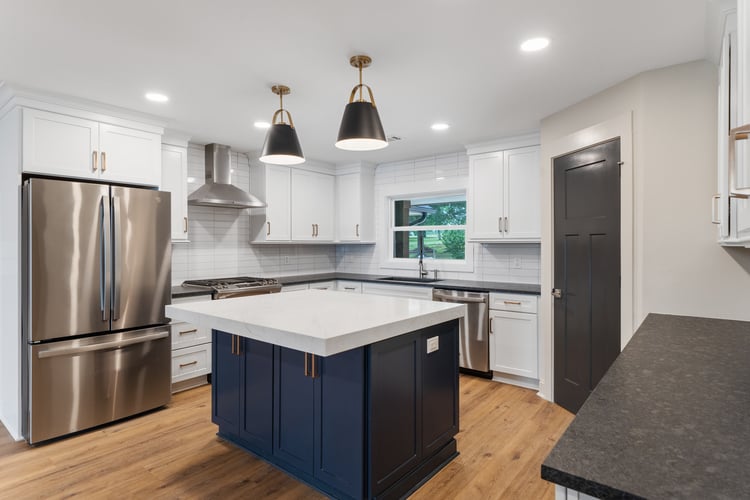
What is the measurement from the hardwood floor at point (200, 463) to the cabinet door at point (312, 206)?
8.11 ft

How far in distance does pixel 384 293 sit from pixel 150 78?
3070mm

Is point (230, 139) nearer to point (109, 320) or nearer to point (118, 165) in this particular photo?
point (118, 165)

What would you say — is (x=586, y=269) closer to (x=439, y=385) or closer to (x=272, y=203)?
(x=439, y=385)

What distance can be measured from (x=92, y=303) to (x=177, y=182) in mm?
1421

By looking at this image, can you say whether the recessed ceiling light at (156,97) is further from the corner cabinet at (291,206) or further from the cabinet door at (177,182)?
the corner cabinet at (291,206)

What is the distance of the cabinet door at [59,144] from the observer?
2.77 m

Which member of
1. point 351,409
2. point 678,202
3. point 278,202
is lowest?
point 351,409

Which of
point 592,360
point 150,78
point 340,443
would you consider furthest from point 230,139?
point 592,360

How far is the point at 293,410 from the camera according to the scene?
89.4 inches

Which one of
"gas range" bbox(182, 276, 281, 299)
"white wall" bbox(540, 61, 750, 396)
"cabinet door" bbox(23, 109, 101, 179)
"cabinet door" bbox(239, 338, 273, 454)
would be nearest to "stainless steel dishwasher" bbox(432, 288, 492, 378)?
"white wall" bbox(540, 61, 750, 396)

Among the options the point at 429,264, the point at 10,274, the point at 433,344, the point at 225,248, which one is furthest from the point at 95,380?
the point at 429,264

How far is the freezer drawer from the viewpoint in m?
2.72

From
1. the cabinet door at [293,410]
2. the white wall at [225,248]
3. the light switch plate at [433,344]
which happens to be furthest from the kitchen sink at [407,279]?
the cabinet door at [293,410]

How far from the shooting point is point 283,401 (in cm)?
232
